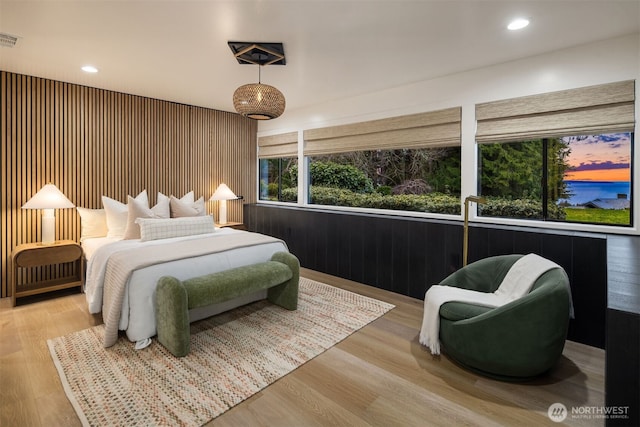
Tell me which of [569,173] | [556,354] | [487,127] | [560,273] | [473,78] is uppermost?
[473,78]

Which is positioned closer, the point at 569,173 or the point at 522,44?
Result: the point at 522,44

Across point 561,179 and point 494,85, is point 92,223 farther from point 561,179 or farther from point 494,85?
point 561,179

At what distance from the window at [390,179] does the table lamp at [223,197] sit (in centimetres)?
139

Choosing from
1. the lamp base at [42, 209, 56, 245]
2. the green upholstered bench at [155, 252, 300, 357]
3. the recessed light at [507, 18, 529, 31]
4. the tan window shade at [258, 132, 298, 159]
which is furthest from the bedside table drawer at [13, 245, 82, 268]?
the recessed light at [507, 18, 529, 31]

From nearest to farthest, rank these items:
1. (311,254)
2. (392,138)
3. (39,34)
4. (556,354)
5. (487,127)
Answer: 1. (556,354)
2. (39,34)
3. (487,127)
4. (392,138)
5. (311,254)

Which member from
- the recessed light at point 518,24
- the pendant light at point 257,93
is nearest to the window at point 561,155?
the recessed light at point 518,24

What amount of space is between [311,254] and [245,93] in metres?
2.68

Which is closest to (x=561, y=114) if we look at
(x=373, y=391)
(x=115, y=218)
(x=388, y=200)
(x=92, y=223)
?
(x=388, y=200)

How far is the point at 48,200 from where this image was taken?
357 cm

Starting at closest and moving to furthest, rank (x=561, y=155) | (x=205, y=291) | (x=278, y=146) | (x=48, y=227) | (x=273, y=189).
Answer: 1. (x=205, y=291)
2. (x=561, y=155)
3. (x=48, y=227)
4. (x=278, y=146)
5. (x=273, y=189)

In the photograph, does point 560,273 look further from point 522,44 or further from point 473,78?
point 473,78

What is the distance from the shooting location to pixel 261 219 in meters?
5.64

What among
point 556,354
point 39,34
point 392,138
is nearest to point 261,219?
point 392,138

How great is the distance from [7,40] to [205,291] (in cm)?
284
